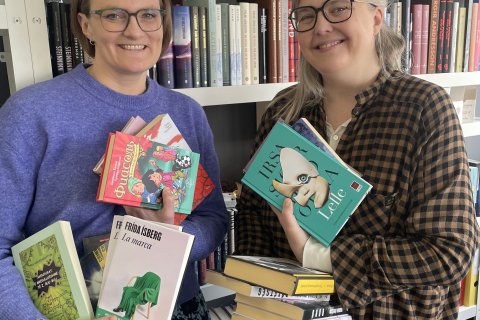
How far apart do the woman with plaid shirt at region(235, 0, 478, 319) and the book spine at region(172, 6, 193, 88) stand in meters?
0.37

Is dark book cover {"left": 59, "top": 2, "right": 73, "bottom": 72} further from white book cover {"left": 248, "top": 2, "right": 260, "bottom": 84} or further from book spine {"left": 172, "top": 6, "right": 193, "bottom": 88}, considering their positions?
white book cover {"left": 248, "top": 2, "right": 260, "bottom": 84}

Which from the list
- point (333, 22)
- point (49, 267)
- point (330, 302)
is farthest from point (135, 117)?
point (330, 302)

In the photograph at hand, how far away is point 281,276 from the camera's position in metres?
0.98

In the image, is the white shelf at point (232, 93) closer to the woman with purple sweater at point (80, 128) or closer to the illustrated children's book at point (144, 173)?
the woman with purple sweater at point (80, 128)

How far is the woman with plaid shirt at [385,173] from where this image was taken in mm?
1004

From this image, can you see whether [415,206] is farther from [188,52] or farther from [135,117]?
[188,52]

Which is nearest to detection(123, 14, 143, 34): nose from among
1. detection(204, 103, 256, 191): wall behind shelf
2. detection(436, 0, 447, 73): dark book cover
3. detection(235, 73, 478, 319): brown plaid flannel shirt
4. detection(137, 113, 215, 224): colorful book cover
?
detection(137, 113, 215, 224): colorful book cover

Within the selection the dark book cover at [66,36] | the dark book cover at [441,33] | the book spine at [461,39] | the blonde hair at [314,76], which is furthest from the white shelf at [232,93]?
the book spine at [461,39]

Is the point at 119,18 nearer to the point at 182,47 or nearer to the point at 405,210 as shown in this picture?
the point at 182,47

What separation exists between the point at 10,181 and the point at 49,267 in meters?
0.21

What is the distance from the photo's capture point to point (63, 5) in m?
1.28

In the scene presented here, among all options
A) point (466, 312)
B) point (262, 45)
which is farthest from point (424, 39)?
point (466, 312)

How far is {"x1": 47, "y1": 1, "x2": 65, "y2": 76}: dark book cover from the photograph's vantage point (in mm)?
1271

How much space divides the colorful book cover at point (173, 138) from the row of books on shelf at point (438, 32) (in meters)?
1.02
